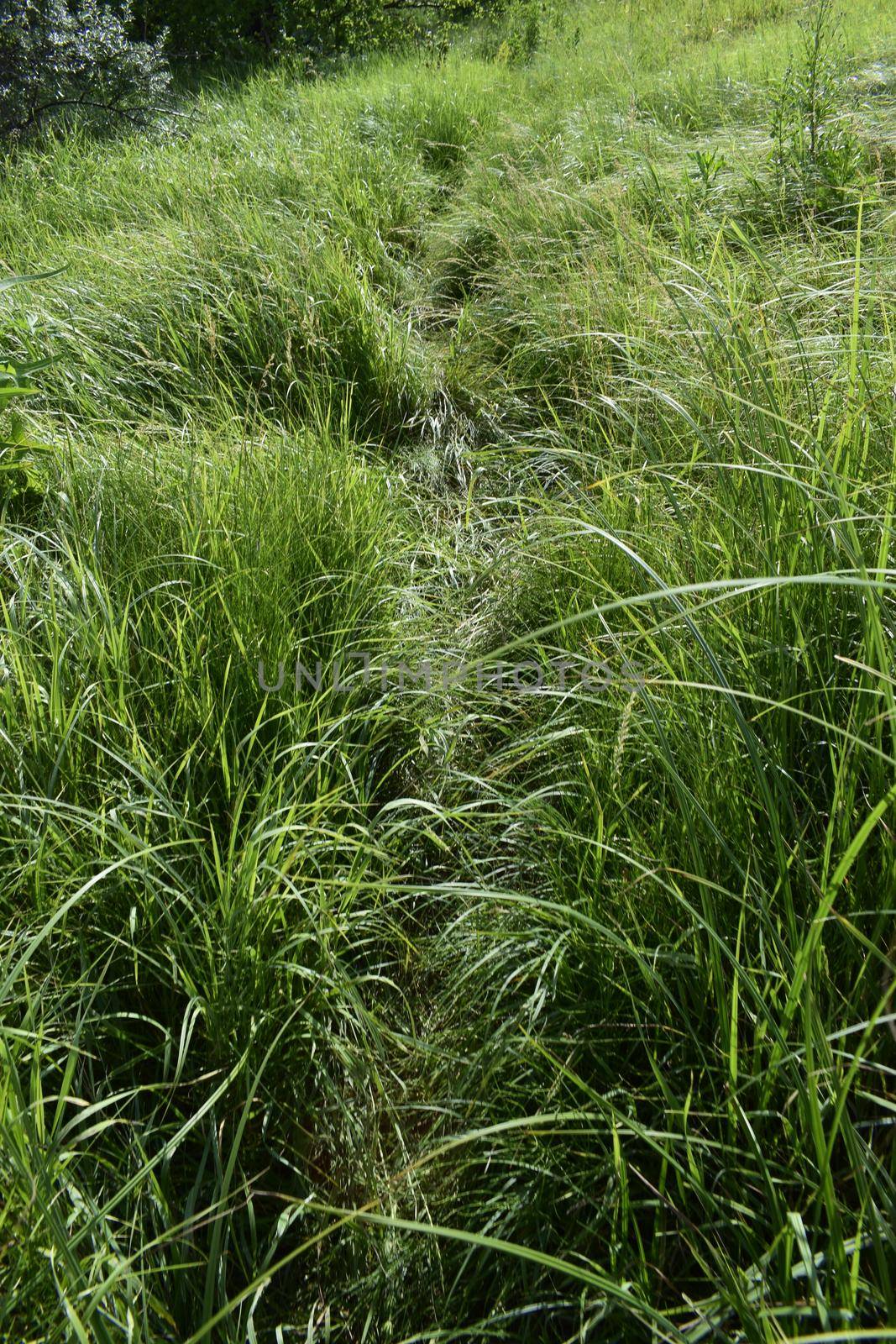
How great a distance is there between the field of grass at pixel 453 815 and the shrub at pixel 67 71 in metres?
3.49

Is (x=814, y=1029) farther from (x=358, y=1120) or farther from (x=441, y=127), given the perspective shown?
(x=441, y=127)

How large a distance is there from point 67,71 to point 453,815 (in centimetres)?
635

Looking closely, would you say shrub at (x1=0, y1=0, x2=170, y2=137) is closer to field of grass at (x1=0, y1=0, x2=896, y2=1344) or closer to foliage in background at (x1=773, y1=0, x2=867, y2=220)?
field of grass at (x1=0, y1=0, x2=896, y2=1344)

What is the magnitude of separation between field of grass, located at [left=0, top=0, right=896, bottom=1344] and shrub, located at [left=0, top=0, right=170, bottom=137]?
11.5 ft

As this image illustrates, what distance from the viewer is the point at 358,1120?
50.1 inches

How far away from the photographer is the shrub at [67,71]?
562 cm

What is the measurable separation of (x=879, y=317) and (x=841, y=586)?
1.27 meters

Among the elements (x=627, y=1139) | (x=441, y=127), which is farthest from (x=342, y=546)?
(x=441, y=127)

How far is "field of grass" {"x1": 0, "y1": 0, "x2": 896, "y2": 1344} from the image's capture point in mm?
979

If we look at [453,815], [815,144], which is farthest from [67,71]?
[453,815]

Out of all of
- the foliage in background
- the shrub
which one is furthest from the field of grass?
the shrub

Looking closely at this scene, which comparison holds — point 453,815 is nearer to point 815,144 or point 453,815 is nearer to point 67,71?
point 815,144

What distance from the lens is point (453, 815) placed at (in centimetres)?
156

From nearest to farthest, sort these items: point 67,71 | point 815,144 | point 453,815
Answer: point 453,815 → point 815,144 → point 67,71
